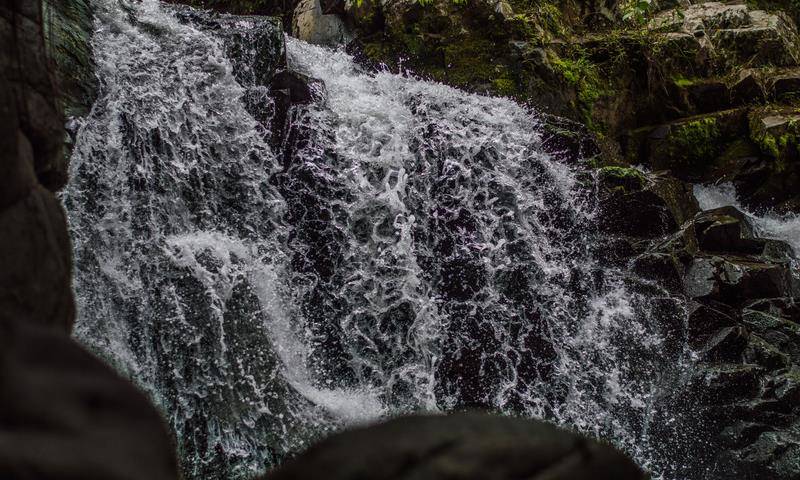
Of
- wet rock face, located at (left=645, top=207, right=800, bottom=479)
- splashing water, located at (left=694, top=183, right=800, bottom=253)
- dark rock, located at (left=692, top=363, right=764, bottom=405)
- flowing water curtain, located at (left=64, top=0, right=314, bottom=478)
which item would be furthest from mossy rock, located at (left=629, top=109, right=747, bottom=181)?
flowing water curtain, located at (left=64, top=0, right=314, bottom=478)

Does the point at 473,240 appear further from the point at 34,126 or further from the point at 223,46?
the point at 34,126

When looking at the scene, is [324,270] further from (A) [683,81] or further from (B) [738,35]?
(B) [738,35]

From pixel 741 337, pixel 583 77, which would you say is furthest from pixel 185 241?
pixel 583 77

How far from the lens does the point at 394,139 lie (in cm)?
645

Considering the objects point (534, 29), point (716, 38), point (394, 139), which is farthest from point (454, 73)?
point (716, 38)

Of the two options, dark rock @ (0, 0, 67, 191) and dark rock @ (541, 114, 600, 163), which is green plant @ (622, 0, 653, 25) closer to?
dark rock @ (541, 114, 600, 163)

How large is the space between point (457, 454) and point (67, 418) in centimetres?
74

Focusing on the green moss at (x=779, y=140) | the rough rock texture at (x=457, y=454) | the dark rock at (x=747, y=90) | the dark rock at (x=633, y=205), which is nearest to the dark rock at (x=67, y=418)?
the rough rock texture at (x=457, y=454)

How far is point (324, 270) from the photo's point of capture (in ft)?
18.3

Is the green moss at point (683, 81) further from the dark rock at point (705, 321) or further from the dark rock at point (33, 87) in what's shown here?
the dark rock at point (33, 87)

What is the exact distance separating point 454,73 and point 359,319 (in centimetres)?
440

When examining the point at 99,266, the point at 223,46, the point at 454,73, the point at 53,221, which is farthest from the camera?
the point at 454,73

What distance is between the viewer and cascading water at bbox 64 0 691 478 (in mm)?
4449

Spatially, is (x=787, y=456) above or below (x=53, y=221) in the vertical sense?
below
